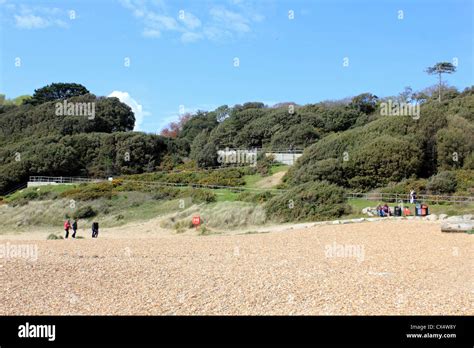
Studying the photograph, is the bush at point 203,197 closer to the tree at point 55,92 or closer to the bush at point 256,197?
the bush at point 256,197

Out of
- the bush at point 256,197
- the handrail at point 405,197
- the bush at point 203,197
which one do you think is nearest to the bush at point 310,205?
the handrail at point 405,197

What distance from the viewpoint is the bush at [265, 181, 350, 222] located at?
24984 mm

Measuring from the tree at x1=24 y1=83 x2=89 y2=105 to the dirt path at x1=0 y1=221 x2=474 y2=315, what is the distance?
207ft

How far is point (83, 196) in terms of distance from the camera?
35188 millimetres

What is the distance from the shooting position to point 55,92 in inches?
2958

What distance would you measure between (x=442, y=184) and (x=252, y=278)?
20223 mm

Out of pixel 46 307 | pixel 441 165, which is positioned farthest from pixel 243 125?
pixel 46 307

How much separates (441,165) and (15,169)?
3628 centimetres

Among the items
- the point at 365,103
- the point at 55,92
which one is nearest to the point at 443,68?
the point at 365,103

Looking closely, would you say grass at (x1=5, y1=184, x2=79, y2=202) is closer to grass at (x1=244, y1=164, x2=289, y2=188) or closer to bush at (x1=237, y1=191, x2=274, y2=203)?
grass at (x1=244, y1=164, x2=289, y2=188)

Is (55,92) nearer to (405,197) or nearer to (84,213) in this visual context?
(84,213)

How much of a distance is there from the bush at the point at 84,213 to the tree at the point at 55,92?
156 feet

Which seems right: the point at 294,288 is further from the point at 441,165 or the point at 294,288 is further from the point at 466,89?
the point at 466,89
